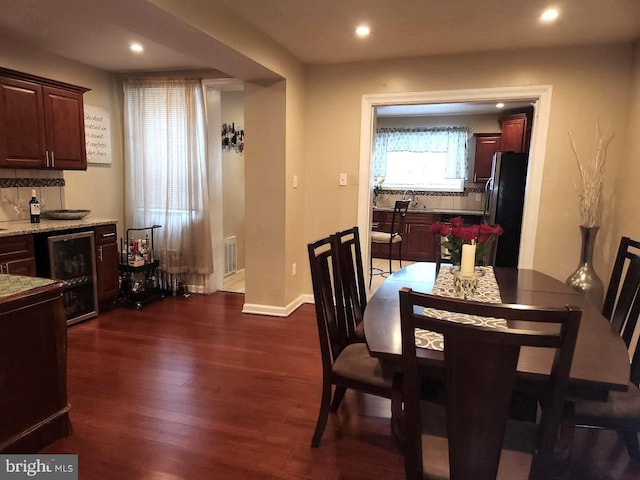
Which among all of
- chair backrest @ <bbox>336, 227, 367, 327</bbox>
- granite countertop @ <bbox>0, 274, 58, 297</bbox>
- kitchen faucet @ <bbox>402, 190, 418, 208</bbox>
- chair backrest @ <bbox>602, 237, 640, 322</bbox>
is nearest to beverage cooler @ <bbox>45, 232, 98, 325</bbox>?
granite countertop @ <bbox>0, 274, 58, 297</bbox>

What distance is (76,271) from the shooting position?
357 centimetres

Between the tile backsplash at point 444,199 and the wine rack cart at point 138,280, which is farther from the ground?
the tile backsplash at point 444,199

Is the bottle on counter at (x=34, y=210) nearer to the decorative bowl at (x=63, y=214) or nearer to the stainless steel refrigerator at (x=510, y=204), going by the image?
the decorative bowl at (x=63, y=214)

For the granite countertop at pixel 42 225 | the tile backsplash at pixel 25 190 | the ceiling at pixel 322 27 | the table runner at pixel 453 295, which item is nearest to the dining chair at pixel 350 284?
the table runner at pixel 453 295

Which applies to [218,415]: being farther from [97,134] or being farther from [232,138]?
[232,138]

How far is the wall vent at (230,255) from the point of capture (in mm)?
5113

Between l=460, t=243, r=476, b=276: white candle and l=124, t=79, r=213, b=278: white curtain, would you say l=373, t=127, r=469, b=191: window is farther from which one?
l=460, t=243, r=476, b=276: white candle

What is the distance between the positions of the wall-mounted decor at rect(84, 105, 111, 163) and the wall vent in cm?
162

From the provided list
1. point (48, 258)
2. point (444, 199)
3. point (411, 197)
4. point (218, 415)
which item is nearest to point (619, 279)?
point (218, 415)

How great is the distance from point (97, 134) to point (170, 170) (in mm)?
805

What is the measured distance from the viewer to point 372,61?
375cm

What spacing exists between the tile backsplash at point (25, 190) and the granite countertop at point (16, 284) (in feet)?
6.39

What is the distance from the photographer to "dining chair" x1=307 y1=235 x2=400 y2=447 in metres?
1.80

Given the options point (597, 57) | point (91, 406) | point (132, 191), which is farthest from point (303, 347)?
point (597, 57)
